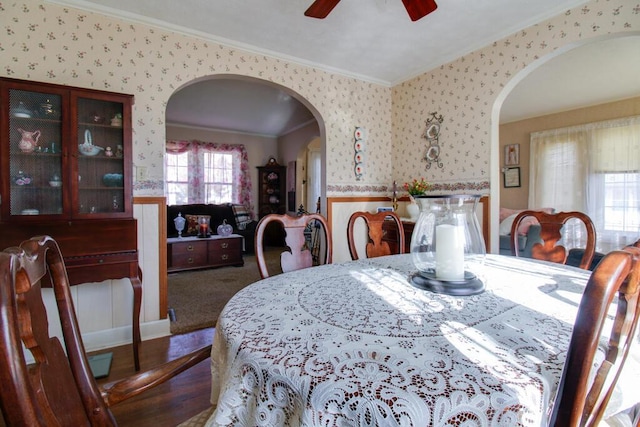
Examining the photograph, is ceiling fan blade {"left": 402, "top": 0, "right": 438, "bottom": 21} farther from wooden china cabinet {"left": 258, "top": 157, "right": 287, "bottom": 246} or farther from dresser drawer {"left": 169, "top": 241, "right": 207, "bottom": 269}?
wooden china cabinet {"left": 258, "top": 157, "right": 287, "bottom": 246}

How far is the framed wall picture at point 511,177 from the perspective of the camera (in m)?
5.75

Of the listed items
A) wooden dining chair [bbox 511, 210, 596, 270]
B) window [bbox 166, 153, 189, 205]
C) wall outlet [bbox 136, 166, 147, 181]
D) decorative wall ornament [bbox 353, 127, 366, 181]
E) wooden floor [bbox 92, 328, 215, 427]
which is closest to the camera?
wooden floor [bbox 92, 328, 215, 427]

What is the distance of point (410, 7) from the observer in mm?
1722

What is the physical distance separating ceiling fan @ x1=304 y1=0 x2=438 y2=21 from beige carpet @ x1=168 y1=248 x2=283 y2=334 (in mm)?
2415

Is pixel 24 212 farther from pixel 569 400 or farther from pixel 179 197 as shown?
pixel 179 197

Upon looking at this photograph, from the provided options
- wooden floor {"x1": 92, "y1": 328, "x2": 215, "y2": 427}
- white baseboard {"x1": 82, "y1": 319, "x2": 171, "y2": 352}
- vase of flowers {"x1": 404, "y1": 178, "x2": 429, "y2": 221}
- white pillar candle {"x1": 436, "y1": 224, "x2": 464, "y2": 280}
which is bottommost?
wooden floor {"x1": 92, "y1": 328, "x2": 215, "y2": 427}

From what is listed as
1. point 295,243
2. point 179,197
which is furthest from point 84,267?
point 179,197

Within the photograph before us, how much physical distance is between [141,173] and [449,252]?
7.55 feet

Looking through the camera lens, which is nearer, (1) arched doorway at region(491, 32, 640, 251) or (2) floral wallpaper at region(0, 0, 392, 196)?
(2) floral wallpaper at region(0, 0, 392, 196)

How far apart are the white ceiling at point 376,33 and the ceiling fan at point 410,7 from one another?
1.46ft

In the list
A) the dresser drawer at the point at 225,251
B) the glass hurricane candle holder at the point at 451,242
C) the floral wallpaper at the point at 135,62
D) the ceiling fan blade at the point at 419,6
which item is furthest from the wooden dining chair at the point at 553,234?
the dresser drawer at the point at 225,251

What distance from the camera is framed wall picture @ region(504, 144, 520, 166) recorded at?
18.9ft

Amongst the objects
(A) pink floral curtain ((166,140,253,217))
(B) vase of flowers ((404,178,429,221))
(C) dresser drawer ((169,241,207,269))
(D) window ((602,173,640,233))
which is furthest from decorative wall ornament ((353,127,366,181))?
(D) window ((602,173,640,233))

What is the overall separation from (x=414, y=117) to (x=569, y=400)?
11.1 ft
